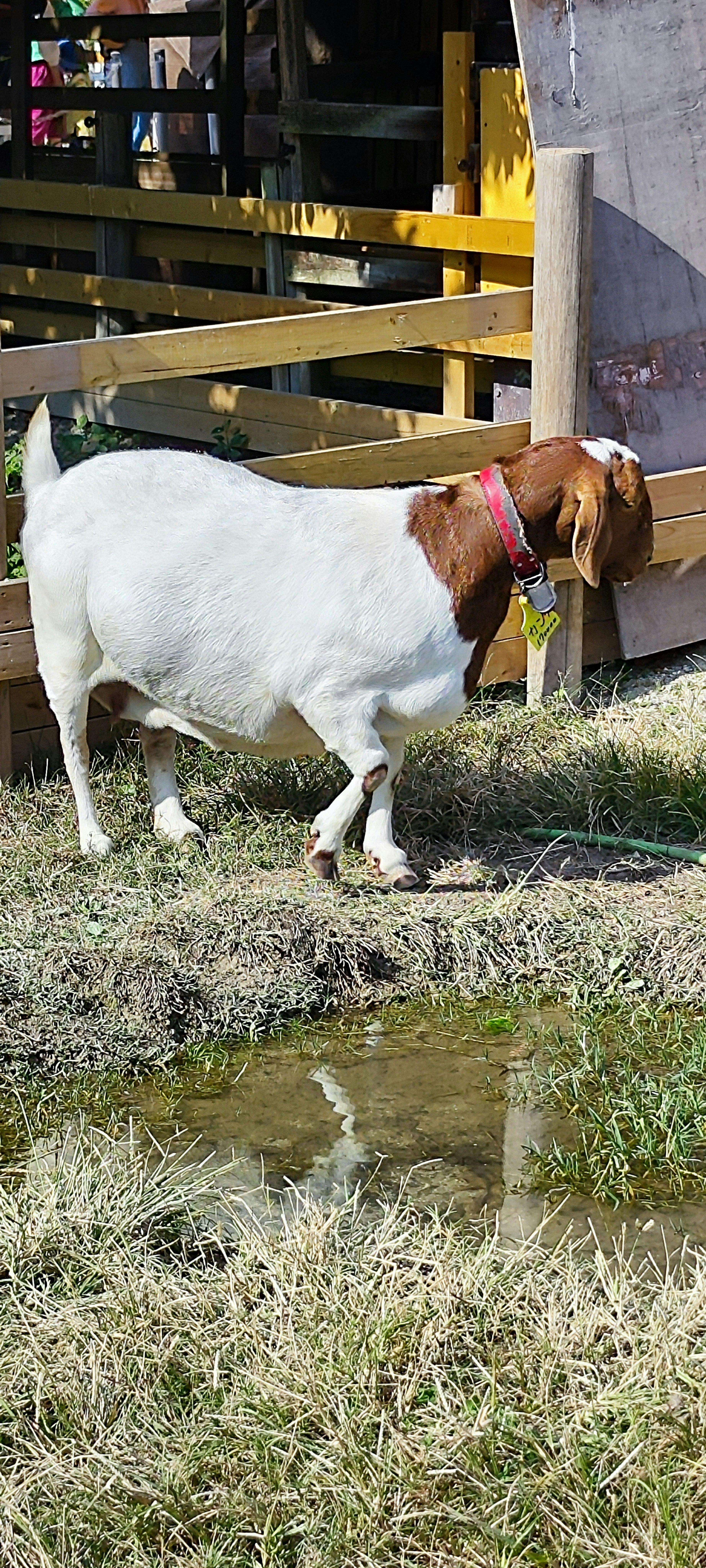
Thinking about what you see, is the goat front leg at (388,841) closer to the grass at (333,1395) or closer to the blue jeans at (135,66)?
the grass at (333,1395)

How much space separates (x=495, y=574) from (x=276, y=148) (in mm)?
6986

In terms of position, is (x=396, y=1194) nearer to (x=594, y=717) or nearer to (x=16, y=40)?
(x=594, y=717)

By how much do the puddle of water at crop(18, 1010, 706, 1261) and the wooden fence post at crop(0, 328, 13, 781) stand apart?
1620mm

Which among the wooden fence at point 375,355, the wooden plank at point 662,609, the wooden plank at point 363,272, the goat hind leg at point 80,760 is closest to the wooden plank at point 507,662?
the wooden fence at point 375,355

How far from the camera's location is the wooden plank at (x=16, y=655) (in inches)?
212

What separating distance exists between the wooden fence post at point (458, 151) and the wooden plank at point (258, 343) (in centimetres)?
71

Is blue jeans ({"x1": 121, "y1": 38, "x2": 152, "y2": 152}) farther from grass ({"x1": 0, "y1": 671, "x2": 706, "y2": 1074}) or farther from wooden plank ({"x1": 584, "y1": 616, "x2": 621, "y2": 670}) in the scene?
grass ({"x1": 0, "y1": 671, "x2": 706, "y2": 1074})

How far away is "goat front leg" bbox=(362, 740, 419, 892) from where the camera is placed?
5.04 metres

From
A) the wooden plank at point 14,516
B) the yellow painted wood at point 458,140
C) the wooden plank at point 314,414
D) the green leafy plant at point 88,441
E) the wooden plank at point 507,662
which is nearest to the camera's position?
the wooden plank at point 14,516

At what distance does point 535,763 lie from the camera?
596 cm

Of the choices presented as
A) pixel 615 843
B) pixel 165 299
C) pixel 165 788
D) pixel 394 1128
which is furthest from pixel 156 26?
pixel 394 1128

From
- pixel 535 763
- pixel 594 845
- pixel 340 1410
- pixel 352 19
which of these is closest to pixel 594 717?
pixel 535 763

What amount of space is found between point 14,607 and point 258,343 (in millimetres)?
1206

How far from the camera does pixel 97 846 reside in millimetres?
5254
